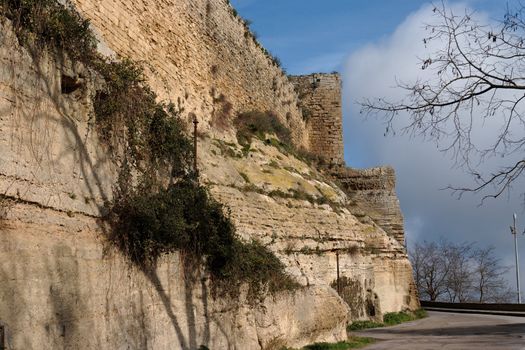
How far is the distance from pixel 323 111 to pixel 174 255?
27.7m

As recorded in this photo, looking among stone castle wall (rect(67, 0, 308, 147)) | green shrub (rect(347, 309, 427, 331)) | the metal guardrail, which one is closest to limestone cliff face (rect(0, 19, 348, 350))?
stone castle wall (rect(67, 0, 308, 147))

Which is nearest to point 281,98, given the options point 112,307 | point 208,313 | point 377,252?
point 377,252

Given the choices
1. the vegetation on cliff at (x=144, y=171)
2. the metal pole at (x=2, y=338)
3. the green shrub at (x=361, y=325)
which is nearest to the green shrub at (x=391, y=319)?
the green shrub at (x=361, y=325)

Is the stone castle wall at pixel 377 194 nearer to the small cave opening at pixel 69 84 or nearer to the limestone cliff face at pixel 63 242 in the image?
the limestone cliff face at pixel 63 242

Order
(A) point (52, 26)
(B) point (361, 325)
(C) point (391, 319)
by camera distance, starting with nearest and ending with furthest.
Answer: (A) point (52, 26), (B) point (361, 325), (C) point (391, 319)

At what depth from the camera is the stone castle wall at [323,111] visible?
35.7 m

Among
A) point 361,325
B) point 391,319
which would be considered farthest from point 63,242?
point 391,319

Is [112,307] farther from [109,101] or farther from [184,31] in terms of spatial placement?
[184,31]

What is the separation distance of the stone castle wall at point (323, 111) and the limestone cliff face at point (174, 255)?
1020 cm

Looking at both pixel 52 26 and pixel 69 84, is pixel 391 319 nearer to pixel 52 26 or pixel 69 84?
pixel 69 84

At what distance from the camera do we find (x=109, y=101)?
8711mm

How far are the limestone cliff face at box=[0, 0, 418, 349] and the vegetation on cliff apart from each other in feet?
0.74

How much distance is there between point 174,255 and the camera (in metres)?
9.52

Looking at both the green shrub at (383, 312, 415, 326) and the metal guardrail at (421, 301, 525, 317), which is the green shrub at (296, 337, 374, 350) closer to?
the green shrub at (383, 312, 415, 326)
